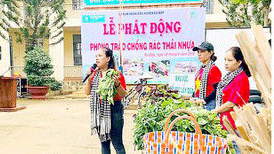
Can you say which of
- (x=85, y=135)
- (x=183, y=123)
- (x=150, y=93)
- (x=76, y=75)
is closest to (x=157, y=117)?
(x=183, y=123)

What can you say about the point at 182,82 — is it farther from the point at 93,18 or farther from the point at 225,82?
the point at 225,82

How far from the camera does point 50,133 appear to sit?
607cm

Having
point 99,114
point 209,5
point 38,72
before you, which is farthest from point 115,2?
point 209,5

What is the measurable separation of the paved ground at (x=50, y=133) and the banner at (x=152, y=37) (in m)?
1.65

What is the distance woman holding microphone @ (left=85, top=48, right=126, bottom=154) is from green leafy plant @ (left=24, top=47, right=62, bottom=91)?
9.69m

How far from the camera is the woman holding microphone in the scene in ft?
10.6

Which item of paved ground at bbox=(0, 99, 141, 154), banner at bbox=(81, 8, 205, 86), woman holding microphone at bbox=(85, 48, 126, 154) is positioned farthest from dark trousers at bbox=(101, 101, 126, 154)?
banner at bbox=(81, 8, 205, 86)

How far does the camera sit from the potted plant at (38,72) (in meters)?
12.3

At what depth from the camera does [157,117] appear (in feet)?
7.09

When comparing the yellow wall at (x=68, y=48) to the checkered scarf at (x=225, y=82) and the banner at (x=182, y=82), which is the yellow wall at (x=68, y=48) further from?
the checkered scarf at (x=225, y=82)

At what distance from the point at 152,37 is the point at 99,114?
5.38 metres

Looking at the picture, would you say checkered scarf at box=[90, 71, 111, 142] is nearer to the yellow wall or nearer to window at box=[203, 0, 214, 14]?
window at box=[203, 0, 214, 14]

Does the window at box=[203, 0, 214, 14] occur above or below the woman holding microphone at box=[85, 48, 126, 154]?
above

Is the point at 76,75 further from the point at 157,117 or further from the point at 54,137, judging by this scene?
the point at 157,117
